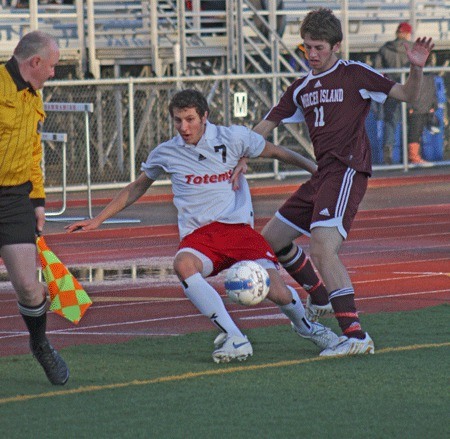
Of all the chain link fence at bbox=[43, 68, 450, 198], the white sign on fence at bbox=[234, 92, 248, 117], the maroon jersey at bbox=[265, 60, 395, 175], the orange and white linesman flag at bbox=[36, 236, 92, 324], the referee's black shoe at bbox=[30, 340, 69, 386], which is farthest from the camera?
the white sign on fence at bbox=[234, 92, 248, 117]

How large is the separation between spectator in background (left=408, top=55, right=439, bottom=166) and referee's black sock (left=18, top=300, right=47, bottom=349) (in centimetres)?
1946

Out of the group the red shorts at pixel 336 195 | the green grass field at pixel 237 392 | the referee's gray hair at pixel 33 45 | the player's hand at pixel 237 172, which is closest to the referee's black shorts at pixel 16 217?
the referee's gray hair at pixel 33 45

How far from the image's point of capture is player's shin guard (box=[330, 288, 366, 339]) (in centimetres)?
904

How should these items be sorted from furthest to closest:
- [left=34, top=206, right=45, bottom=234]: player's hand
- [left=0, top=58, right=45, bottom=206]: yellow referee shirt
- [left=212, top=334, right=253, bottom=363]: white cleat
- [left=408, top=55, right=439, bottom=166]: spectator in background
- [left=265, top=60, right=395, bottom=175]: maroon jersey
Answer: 1. [left=408, top=55, right=439, bottom=166]: spectator in background
2. [left=265, top=60, right=395, bottom=175]: maroon jersey
3. [left=212, top=334, right=253, bottom=363]: white cleat
4. [left=34, top=206, right=45, bottom=234]: player's hand
5. [left=0, top=58, right=45, bottom=206]: yellow referee shirt

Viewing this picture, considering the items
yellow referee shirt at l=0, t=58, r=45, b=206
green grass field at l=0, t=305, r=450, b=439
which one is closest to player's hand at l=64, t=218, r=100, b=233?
yellow referee shirt at l=0, t=58, r=45, b=206

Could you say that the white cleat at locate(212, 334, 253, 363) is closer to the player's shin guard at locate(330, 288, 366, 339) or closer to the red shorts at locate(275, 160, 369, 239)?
the player's shin guard at locate(330, 288, 366, 339)

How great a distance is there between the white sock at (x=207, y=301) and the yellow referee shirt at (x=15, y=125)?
1.32m

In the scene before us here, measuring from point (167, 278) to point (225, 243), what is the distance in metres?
4.72

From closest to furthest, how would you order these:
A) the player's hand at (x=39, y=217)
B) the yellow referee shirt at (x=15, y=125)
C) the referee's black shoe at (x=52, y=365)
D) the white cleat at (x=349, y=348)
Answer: the yellow referee shirt at (x=15, y=125)
the referee's black shoe at (x=52, y=365)
the player's hand at (x=39, y=217)
the white cleat at (x=349, y=348)

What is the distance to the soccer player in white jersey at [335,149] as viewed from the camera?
9.09 metres

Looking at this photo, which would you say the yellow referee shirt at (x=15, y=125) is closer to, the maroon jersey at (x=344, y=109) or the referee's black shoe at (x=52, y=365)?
the referee's black shoe at (x=52, y=365)

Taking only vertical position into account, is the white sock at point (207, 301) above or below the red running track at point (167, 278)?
above

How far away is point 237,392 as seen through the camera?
782 centimetres

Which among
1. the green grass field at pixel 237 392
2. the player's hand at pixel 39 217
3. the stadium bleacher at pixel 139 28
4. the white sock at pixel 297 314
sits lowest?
the green grass field at pixel 237 392
